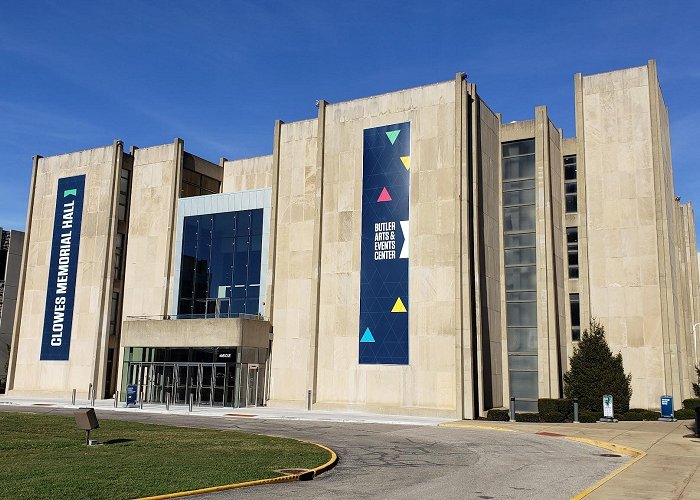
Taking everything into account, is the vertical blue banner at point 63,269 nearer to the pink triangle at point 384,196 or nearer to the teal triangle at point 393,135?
the pink triangle at point 384,196

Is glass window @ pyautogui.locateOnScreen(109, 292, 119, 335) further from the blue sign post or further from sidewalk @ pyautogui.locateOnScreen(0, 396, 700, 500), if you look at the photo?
the blue sign post

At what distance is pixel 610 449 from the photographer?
2244cm

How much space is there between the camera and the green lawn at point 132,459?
13.5 meters

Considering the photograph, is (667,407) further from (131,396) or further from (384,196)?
(131,396)

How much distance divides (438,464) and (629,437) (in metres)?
10.7

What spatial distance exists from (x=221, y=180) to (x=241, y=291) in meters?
12.3

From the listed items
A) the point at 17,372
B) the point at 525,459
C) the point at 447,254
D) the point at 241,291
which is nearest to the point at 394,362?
the point at 447,254

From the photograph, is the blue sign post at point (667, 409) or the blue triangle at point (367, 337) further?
the blue triangle at point (367, 337)

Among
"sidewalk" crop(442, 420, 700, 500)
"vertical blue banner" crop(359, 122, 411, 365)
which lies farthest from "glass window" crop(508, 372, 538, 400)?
"vertical blue banner" crop(359, 122, 411, 365)

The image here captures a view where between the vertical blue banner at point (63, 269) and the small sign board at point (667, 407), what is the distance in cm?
4135

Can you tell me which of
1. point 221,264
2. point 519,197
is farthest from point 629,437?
point 221,264

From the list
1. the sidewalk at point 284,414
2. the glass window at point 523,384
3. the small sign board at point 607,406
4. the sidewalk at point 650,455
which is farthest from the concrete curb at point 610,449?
the glass window at point 523,384

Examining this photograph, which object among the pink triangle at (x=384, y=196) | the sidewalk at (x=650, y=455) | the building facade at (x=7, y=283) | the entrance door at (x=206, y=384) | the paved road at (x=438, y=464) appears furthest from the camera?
the building facade at (x=7, y=283)

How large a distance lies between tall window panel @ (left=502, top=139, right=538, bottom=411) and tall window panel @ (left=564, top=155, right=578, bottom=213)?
100 inches
